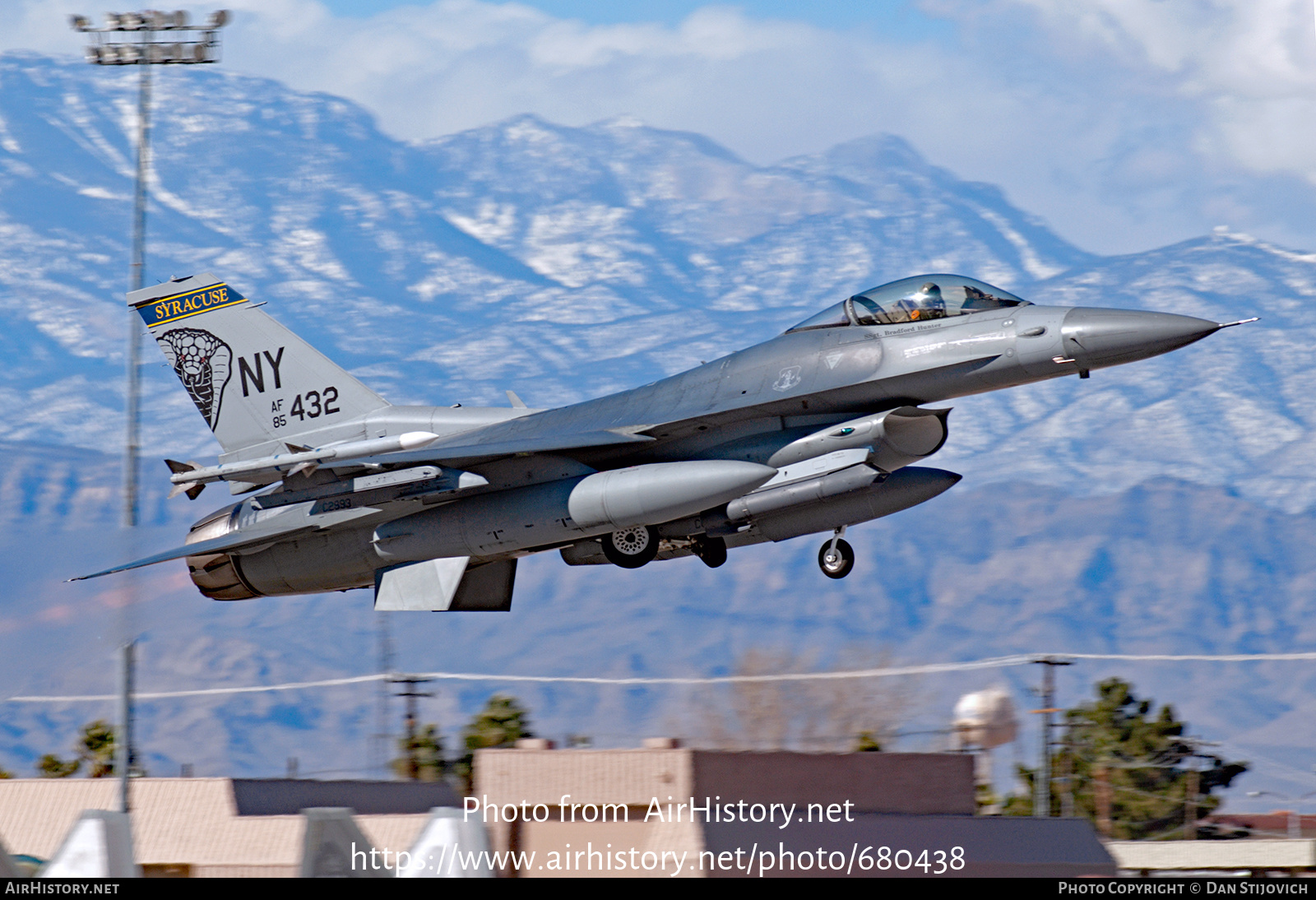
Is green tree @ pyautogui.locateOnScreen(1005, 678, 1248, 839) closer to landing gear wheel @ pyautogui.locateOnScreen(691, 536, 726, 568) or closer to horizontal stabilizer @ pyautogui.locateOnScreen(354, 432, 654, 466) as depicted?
landing gear wheel @ pyautogui.locateOnScreen(691, 536, 726, 568)

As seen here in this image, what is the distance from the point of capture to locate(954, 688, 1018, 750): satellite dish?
3725 cm

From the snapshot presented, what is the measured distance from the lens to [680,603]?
157750 mm

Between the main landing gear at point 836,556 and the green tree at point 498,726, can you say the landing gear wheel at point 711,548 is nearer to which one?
the main landing gear at point 836,556

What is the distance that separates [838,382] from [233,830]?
10.4 meters

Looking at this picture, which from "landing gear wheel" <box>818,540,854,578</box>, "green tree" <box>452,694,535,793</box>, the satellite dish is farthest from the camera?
"green tree" <box>452,694,535,793</box>

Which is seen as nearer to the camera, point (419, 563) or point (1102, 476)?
point (419, 563)

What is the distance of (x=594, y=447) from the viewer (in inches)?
740

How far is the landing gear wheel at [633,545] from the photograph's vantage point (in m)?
19.1

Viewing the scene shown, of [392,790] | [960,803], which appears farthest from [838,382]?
[392,790]

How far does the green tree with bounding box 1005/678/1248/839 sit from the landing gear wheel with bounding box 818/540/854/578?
22130 millimetres

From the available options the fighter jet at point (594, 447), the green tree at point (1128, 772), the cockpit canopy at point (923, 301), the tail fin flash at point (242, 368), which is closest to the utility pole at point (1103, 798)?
the green tree at point (1128, 772)

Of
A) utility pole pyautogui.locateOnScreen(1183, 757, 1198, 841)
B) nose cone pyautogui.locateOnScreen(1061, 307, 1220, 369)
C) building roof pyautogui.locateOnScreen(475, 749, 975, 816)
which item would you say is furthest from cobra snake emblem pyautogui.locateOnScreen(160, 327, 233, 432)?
utility pole pyautogui.locateOnScreen(1183, 757, 1198, 841)

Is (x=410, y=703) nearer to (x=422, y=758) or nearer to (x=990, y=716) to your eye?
(x=422, y=758)

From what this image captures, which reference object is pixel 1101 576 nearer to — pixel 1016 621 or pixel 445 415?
pixel 1016 621
